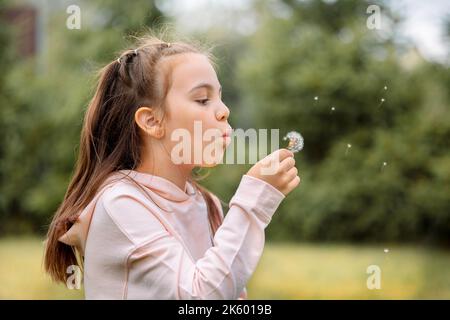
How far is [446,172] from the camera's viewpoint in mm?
5367

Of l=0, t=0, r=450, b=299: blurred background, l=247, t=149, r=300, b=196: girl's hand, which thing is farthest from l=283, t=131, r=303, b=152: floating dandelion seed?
l=0, t=0, r=450, b=299: blurred background

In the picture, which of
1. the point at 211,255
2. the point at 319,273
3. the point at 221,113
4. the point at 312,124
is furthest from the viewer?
the point at 312,124

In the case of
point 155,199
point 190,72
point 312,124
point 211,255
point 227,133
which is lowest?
point 211,255

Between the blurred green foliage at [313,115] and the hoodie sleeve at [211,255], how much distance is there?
4479 millimetres

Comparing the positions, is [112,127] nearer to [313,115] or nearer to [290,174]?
[290,174]

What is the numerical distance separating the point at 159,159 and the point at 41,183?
18.4ft

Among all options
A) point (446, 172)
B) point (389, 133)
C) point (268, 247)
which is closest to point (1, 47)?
point (268, 247)

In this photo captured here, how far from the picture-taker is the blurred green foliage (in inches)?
220

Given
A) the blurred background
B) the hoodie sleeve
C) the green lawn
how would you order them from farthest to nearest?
the blurred background → the green lawn → the hoodie sleeve

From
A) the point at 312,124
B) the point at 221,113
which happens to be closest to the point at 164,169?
the point at 221,113

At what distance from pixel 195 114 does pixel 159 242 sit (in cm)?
22

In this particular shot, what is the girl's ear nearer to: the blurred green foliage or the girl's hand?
the girl's hand

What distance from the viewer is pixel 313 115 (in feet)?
20.0

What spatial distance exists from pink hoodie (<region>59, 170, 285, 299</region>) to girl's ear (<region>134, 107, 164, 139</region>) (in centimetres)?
A: 8
